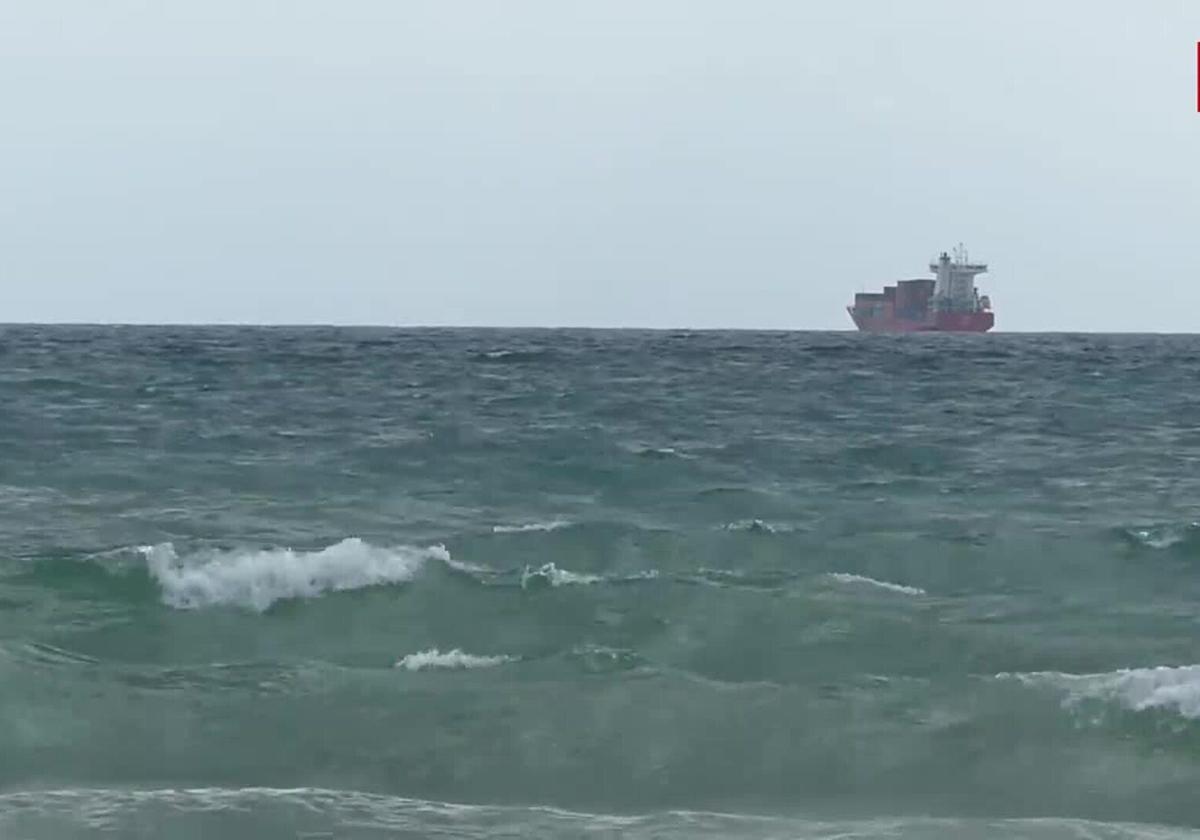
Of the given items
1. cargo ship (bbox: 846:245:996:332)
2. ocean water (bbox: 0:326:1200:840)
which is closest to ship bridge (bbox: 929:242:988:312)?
cargo ship (bbox: 846:245:996:332)

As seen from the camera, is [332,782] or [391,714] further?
[391,714]

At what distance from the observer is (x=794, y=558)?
54.5 ft

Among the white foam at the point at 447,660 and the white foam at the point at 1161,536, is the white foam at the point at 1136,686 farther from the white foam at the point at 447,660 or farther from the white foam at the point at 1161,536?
the white foam at the point at 1161,536

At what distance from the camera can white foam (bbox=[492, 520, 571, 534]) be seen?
17438 mm

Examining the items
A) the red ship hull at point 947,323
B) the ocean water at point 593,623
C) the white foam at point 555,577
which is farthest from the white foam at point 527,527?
the red ship hull at point 947,323

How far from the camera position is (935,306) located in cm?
13012

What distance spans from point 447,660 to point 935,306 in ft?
396

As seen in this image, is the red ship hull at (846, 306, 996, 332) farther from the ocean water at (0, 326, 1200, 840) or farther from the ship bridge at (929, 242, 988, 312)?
the ocean water at (0, 326, 1200, 840)

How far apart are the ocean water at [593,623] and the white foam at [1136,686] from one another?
34 mm

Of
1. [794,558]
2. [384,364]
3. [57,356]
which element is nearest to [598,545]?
[794,558]

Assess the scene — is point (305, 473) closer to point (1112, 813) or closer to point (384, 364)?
point (1112, 813)

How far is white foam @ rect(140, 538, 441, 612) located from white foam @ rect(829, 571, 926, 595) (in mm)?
3925

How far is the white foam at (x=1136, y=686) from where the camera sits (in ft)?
39.4

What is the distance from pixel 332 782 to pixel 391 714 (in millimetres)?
1398
